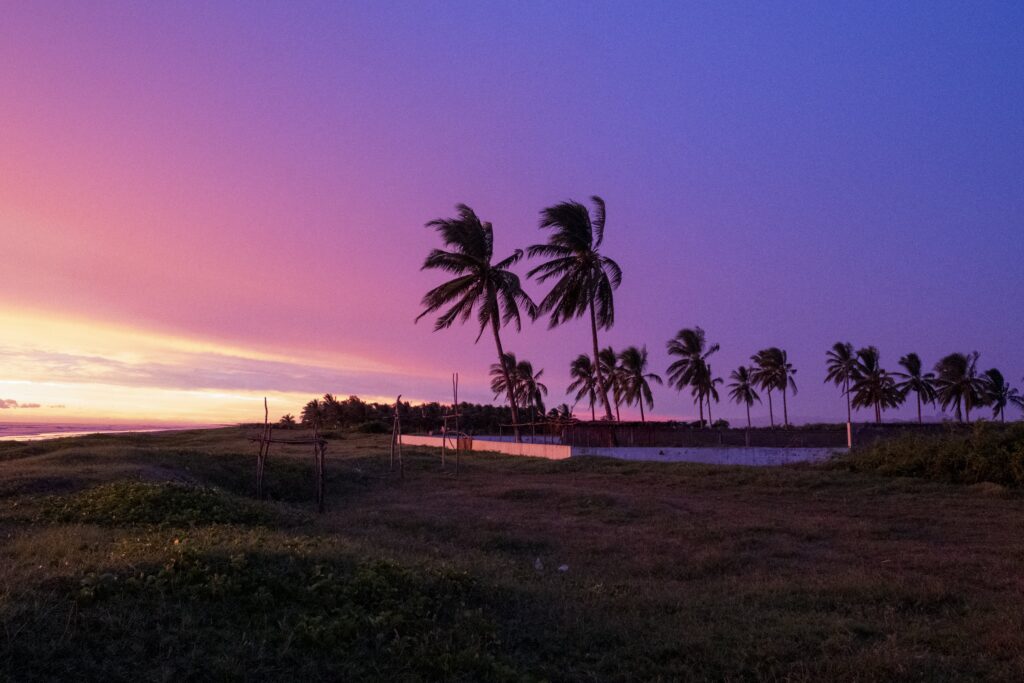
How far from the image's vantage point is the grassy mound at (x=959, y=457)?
59.8ft

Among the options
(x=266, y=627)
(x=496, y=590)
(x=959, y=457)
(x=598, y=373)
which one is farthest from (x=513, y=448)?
(x=266, y=627)

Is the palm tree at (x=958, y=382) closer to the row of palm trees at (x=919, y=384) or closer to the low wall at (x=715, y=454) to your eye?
the row of palm trees at (x=919, y=384)

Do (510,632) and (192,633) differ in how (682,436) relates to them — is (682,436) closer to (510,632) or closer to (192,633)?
(510,632)

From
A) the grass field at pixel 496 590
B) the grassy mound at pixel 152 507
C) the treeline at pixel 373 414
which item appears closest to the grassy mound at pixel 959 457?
the grass field at pixel 496 590

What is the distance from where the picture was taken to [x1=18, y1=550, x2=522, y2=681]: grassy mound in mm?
4555

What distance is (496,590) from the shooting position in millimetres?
7445

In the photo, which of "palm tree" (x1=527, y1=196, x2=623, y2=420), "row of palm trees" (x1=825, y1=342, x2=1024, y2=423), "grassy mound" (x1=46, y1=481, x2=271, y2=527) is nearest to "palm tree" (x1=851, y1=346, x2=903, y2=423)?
"row of palm trees" (x1=825, y1=342, x2=1024, y2=423)

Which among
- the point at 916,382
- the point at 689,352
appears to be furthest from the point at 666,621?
the point at 916,382

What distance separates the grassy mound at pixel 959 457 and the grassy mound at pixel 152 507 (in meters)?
18.4

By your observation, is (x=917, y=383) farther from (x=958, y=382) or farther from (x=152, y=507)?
(x=152, y=507)

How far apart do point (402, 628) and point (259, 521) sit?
271 inches

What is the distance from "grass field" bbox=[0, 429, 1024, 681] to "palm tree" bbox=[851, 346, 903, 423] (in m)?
53.3

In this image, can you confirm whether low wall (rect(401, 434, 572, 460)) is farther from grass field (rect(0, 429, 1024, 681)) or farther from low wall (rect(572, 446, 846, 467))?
grass field (rect(0, 429, 1024, 681))

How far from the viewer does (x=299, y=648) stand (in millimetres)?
5207
